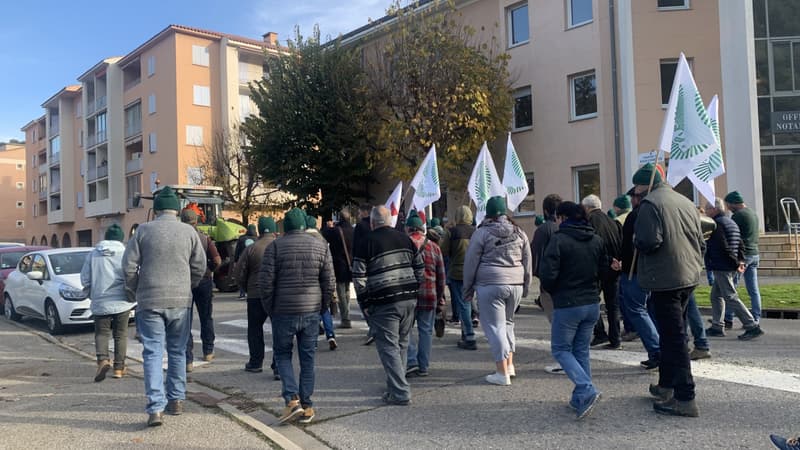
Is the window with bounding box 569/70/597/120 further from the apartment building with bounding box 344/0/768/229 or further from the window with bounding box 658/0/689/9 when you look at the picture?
the window with bounding box 658/0/689/9

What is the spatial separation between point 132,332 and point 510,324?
24.2ft

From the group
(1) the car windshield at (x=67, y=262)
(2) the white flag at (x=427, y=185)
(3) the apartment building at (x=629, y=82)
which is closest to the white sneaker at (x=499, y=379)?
(2) the white flag at (x=427, y=185)

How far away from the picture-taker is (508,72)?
2064 centimetres

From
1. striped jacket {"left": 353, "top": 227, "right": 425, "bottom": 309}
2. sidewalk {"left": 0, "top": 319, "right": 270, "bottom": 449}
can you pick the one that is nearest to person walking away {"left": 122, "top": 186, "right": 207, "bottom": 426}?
sidewalk {"left": 0, "top": 319, "right": 270, "bottom": 449}

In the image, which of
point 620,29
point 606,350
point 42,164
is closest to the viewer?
point 606,350

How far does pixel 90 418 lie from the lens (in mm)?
5605

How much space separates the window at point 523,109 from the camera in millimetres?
20891

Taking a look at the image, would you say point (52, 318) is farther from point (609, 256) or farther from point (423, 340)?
point (609, 256)

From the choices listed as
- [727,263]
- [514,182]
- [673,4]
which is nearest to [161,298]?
[727,263]

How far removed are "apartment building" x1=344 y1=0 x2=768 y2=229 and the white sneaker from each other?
1348cm

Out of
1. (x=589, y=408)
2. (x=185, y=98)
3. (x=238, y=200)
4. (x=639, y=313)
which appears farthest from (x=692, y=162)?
(x=185, y=98)

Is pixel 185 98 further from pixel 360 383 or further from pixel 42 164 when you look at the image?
pixel 360 383

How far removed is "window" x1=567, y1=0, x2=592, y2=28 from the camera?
19234 mm

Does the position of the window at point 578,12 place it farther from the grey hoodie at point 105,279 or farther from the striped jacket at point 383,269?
the grey hoodie at point 105,279
